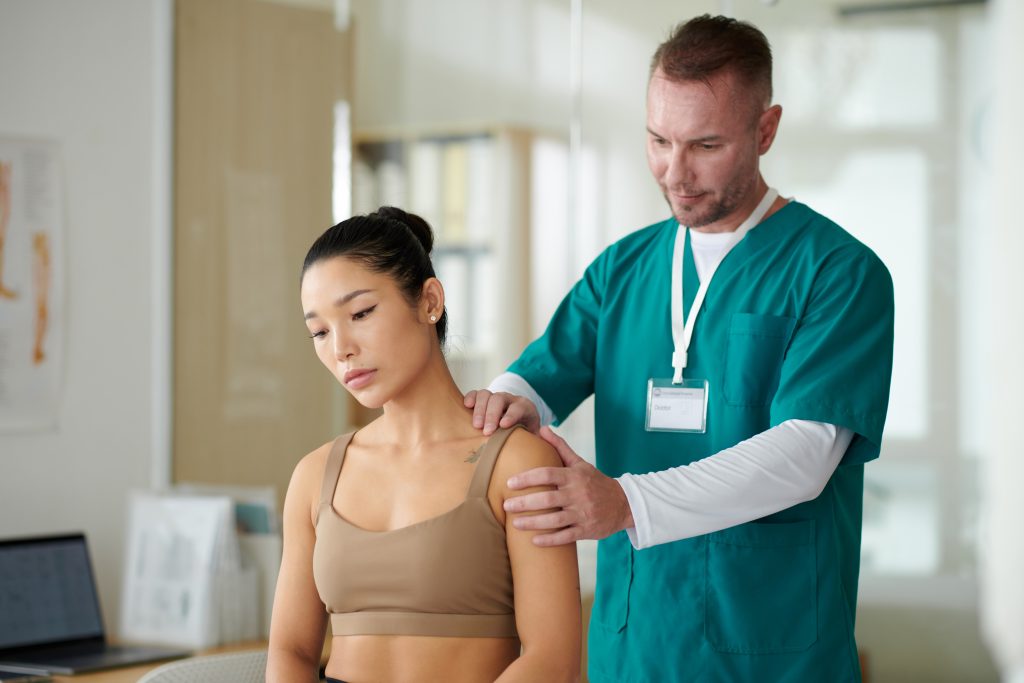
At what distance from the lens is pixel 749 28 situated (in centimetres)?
175

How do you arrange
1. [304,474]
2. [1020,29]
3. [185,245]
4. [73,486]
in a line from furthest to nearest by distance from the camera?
[185,245]
[73,486]
[1020,29]
[304,474]

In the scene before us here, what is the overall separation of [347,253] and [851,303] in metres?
0.71

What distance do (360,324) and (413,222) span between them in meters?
0.21

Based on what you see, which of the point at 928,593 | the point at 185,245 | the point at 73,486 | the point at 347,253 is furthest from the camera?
the point at 185,245

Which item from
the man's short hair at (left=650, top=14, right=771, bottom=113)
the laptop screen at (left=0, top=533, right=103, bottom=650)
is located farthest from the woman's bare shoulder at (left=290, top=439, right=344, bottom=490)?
the laptop screen at (left=0, top=533, right=103, bottom=650)

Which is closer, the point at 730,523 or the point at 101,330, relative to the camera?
the point at 730,523

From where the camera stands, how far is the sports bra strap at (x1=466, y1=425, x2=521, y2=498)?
146cm

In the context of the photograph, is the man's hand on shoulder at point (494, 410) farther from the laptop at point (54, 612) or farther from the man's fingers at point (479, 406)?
the laptop at point (54, 612)

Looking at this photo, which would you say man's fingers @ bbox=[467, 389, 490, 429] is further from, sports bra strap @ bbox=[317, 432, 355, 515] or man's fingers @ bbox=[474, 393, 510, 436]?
sports bra strap @ bbox=[317, 432, 355, 515]

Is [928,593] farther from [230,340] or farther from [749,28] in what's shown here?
[230,340]

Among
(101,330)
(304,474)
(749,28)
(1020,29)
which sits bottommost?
(304,474)

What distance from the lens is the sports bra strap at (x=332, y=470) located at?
5.07 feet

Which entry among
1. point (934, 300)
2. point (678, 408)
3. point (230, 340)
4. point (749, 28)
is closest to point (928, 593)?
point (934, 300)

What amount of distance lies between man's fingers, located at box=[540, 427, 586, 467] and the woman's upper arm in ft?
1.02
